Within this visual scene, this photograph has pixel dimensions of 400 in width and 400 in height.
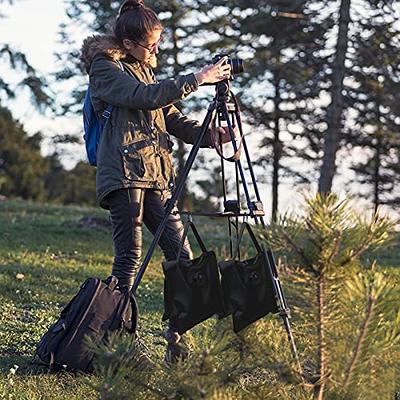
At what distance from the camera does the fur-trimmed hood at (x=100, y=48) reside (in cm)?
395

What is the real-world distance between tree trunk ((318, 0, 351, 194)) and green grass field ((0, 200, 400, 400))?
2.89 m

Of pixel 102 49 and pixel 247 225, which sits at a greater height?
pixel 102 49

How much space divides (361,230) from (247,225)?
1.15 m

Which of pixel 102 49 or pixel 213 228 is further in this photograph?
pixel 213 228

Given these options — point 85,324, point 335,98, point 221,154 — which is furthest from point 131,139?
point 335,98

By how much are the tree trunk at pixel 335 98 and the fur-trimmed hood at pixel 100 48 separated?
34.3 ft

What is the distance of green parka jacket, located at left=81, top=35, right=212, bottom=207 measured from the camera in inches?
147

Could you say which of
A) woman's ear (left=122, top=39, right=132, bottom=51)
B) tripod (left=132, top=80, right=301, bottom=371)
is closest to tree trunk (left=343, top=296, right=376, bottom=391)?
tripod (left=132, top=80, right=301, bottom=371)

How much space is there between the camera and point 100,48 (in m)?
3.95

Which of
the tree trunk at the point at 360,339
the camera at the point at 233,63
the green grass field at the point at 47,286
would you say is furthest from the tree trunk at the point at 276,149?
the tree trunk at the point at 360,339

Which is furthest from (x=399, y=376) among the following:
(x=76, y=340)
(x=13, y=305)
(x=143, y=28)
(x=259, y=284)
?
(x=13, y=305)

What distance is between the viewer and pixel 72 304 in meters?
3.90

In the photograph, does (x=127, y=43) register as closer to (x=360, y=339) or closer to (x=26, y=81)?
(x=360, y=339)

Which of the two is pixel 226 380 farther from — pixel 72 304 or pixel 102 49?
pixel 102 49
